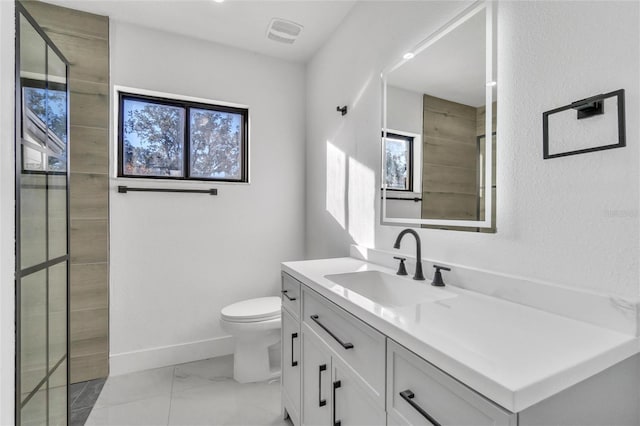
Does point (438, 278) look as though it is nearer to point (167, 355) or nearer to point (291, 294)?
point (291, 294)

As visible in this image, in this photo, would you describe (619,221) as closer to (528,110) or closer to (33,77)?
(528,110)

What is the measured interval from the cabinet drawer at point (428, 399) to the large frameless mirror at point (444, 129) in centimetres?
67

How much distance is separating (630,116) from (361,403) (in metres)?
1.11

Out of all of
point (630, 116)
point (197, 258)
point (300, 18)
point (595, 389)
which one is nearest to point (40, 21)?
point (300, 18)

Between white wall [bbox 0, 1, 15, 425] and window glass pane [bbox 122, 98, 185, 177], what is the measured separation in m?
1.48

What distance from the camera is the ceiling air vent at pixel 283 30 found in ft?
7.25

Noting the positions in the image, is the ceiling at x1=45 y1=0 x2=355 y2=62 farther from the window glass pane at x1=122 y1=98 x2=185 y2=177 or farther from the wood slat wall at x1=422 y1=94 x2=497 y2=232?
the wood slat wall at x1=422 y1=94 x2=497 y2=232

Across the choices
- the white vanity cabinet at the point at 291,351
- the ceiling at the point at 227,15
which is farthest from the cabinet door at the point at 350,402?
the ceiling at the point at 227,15

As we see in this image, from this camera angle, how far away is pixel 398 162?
5.47 feet

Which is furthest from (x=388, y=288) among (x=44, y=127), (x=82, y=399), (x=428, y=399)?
(x=82, y=399)

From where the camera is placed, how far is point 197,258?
245cm

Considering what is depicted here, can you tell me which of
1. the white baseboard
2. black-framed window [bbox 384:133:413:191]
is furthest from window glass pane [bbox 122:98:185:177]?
black-framed window [bbox 384:133:413:191]

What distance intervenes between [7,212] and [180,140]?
1.72 metres

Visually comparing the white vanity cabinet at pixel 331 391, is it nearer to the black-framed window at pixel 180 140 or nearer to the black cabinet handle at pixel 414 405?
the black cabinet handle at pixel 414 405
